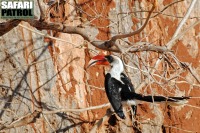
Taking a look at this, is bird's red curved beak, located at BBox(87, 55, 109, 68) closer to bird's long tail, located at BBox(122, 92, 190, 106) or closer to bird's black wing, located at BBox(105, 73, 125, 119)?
bird's black wing, located at BBox(105, 73, 125, 119)

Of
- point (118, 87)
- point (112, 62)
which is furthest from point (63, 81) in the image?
point (118, 87)

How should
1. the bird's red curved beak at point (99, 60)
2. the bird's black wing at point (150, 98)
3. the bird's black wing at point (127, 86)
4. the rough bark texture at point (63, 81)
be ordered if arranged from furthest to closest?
the rough bark texture at point (63, 81)
the bird's red curved beak at point (99, 60)
the bird's black wing at point (127, 86)
the bird's black wing at point (150, 98)

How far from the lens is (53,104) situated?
538 cm

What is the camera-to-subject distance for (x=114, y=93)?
490cm

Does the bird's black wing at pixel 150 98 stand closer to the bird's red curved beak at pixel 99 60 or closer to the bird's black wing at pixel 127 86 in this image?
the bird's black wing at pixel 127 86

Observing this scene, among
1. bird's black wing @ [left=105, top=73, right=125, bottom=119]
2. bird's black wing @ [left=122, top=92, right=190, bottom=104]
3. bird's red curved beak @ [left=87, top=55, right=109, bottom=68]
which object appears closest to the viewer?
bird's black wing @ [left=122, top=92, right=190, bottom=104]

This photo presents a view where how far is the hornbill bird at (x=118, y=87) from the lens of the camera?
4.75 metres

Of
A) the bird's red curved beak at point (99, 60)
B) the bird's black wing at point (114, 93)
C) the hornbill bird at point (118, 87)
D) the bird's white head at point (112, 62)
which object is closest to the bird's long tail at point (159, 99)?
the hornbill bird at point (118, 87)

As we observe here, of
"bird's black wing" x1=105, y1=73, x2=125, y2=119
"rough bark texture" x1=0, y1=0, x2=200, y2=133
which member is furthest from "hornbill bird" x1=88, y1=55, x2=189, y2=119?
"rough bark texture" x1=0, y1=0, x2=200, y2=133

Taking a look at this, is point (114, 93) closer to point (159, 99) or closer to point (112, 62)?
point (112, 62)

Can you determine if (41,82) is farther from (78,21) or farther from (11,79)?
(78,21)

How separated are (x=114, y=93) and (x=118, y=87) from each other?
0.13 m

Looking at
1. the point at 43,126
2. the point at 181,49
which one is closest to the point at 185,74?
the point at 181,49

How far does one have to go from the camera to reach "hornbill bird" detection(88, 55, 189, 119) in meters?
4.75
